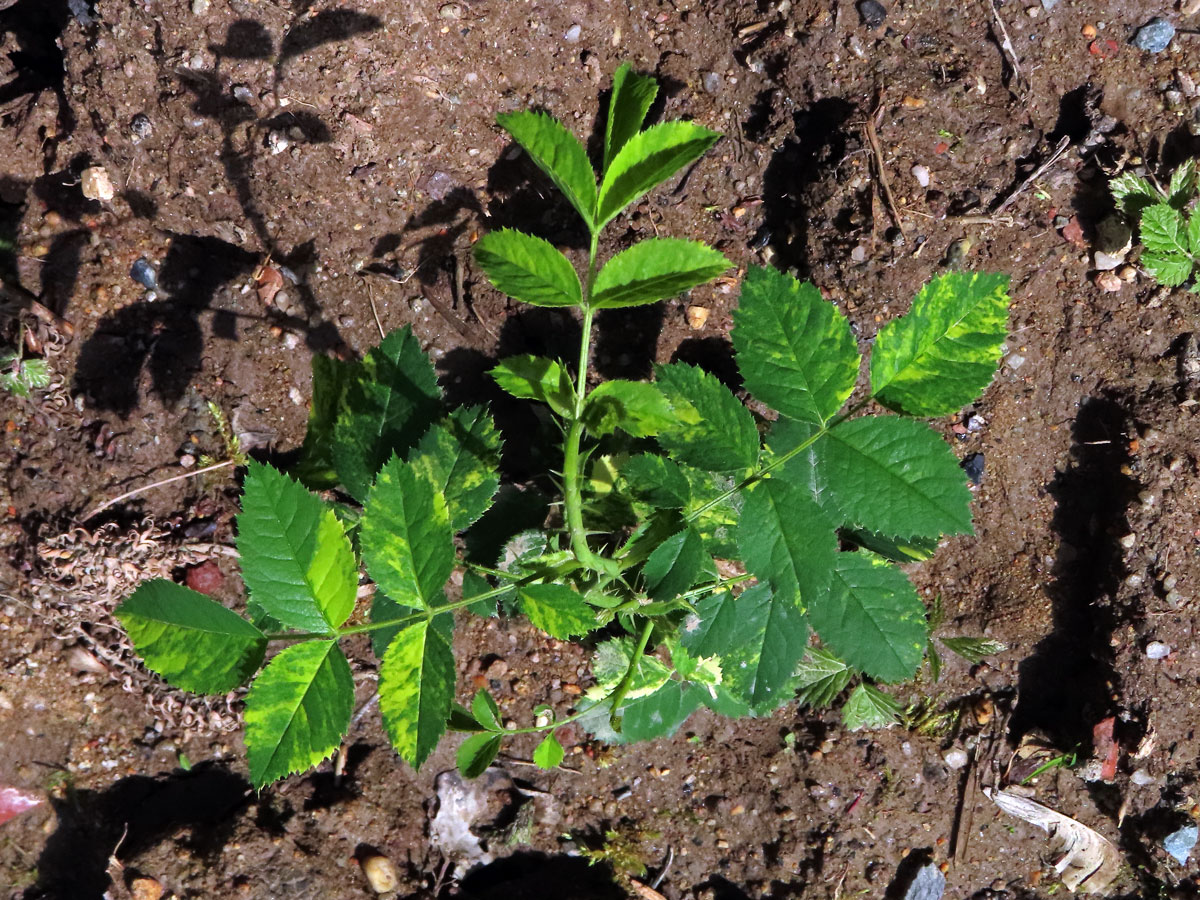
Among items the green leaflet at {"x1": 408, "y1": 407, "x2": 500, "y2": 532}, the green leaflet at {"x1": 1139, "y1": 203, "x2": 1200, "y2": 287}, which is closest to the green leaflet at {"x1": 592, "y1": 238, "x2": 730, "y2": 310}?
the green leaflet at {"x1": 408, "y1": 407, "x2": 500, "y2": 532}

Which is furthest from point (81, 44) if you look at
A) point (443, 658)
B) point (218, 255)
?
point (443, 658)

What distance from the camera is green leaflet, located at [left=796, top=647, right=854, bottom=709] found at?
2.41 metres

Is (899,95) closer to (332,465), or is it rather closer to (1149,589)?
(1149,589)

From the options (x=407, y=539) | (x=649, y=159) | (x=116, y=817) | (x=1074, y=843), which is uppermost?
(x=649, y=159)

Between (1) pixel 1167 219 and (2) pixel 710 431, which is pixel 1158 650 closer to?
(1) pixel 1167 219

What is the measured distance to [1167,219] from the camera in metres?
2.26

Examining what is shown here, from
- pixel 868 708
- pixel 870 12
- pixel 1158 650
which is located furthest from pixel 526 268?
pixel 1158 650

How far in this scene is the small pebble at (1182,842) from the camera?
2.43 m

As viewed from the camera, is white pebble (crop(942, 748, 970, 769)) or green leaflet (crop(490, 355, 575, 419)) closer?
green leaflet (crop(490, 355, 575, 419))

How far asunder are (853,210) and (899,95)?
34 centimetres

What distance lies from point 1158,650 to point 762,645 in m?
1.33

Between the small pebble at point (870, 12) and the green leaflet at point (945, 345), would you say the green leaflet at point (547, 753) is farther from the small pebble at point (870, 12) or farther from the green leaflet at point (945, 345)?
the small pebble at point (870, 12)

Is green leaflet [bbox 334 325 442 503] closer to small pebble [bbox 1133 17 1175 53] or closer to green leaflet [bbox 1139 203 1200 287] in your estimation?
green leaflet [bbox 1139 203 1200 287]

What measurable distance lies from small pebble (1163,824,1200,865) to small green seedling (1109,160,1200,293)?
5.06 ft
